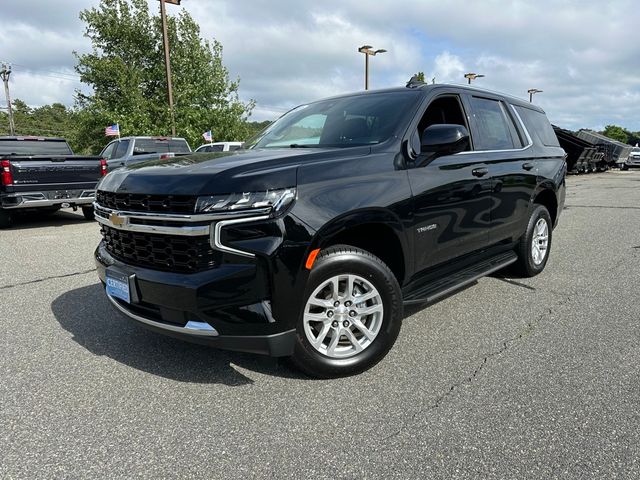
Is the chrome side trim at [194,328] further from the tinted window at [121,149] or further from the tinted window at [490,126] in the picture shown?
the tinted window at [121,149]

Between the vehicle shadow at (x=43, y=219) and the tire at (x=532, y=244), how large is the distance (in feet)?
27.5

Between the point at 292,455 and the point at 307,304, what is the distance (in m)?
0.80

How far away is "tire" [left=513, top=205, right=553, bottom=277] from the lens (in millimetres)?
4723

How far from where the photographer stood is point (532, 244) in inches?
192

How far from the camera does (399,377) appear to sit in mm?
2865

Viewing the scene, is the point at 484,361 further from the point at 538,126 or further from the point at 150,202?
the point at 538,126

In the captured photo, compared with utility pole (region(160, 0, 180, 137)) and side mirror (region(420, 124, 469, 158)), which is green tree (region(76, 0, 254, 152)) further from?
side mirror (region(420, 124, 469, 158))

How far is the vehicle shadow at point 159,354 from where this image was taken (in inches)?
115

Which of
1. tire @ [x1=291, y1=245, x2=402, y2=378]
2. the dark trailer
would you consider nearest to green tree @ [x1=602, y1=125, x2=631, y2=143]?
the dark trailer

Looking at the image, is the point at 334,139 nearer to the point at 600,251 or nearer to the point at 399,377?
the point at 399,377

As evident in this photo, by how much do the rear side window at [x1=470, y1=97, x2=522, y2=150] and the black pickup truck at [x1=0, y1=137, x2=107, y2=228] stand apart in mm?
7404

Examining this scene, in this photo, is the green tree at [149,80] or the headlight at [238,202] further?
the green tree at [149,80]

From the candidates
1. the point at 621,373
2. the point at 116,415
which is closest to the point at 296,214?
the point at 116,415

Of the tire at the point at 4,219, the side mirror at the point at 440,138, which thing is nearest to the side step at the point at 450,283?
the side mirror at the point at 440,138
